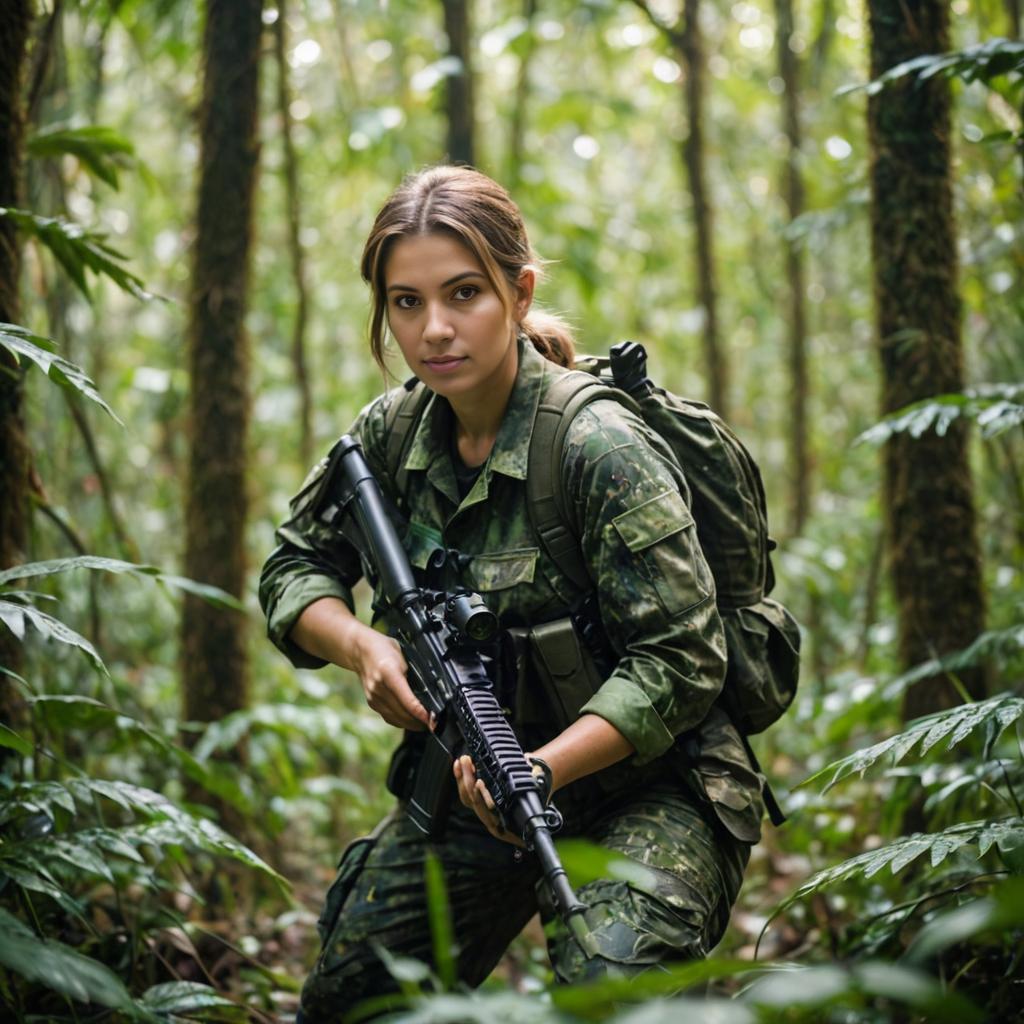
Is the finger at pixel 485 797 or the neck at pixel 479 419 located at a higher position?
the neck at pixel 479 419

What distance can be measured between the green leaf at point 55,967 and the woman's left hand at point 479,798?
754mm

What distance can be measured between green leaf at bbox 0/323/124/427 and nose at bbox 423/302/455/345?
2.45ft

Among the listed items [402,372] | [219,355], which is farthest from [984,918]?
[402,372]

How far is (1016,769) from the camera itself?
3.27 m

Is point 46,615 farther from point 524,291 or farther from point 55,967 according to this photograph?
point 524,291

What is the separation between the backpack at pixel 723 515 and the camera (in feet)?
9.00

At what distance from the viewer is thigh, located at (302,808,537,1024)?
9.02ft

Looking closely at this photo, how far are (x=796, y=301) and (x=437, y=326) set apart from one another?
4699 millimetres

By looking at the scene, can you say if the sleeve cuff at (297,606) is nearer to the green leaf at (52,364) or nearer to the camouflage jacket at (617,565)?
the camouflage jacket at (617,565)

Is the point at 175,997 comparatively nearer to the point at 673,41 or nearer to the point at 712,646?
the point at 712,646

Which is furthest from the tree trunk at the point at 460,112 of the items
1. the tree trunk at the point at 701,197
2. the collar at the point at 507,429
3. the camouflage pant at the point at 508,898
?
the camouflage pant at the point at 508,898

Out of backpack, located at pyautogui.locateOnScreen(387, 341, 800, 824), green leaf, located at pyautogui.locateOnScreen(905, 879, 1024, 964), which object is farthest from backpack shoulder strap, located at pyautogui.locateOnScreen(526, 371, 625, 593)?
green leaf, located at pyautogui.locateOnScreen(905, 879, 1024, 964)

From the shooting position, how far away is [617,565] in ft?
8.36

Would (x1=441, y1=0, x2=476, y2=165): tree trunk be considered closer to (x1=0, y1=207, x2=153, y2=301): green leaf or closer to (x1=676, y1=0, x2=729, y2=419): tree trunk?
(x1=676, y1=0, x2=729, y2=419): tree trunk
